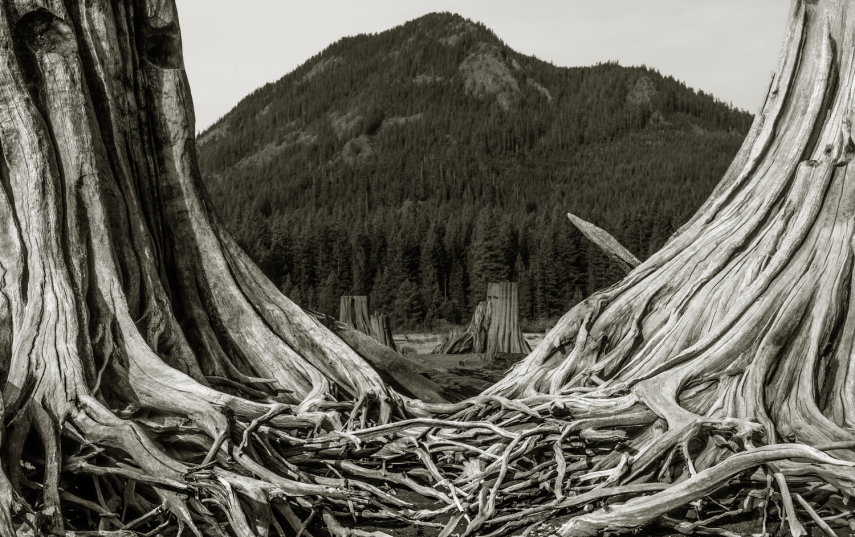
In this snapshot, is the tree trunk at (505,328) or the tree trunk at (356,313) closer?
the tree trunk at (356,313)

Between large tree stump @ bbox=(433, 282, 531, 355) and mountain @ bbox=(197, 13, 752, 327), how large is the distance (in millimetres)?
21380

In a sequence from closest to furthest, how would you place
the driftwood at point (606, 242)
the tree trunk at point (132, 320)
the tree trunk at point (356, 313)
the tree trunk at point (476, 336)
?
the tree trunk at point (132, 320) < the driftwood at point (606, 242) < the tree trunk at point (356, 313) < the tree trunk at point (476, 336)

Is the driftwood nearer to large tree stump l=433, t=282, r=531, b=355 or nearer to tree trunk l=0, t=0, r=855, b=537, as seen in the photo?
tree trunk l=0, t=0, r=855, b=537

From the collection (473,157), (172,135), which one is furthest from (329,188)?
(172,135)

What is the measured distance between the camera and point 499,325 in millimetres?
13883

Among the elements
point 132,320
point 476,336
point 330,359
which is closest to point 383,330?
point 476,336

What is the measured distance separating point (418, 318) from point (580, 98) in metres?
114

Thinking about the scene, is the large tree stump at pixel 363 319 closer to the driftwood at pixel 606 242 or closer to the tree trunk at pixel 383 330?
the tree trunk at pixel 383 330

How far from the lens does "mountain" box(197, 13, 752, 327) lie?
161 ft

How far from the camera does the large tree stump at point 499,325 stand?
13.8m

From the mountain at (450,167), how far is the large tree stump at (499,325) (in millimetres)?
21380

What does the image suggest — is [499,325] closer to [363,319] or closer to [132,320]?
[363,319]

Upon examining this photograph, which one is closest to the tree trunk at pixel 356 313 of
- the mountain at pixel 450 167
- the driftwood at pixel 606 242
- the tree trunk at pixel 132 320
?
the driftwood at pixel 606 242

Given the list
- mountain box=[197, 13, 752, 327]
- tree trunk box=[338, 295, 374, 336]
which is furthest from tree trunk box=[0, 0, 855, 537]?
mountain box=[197, 13, 752, 327]
